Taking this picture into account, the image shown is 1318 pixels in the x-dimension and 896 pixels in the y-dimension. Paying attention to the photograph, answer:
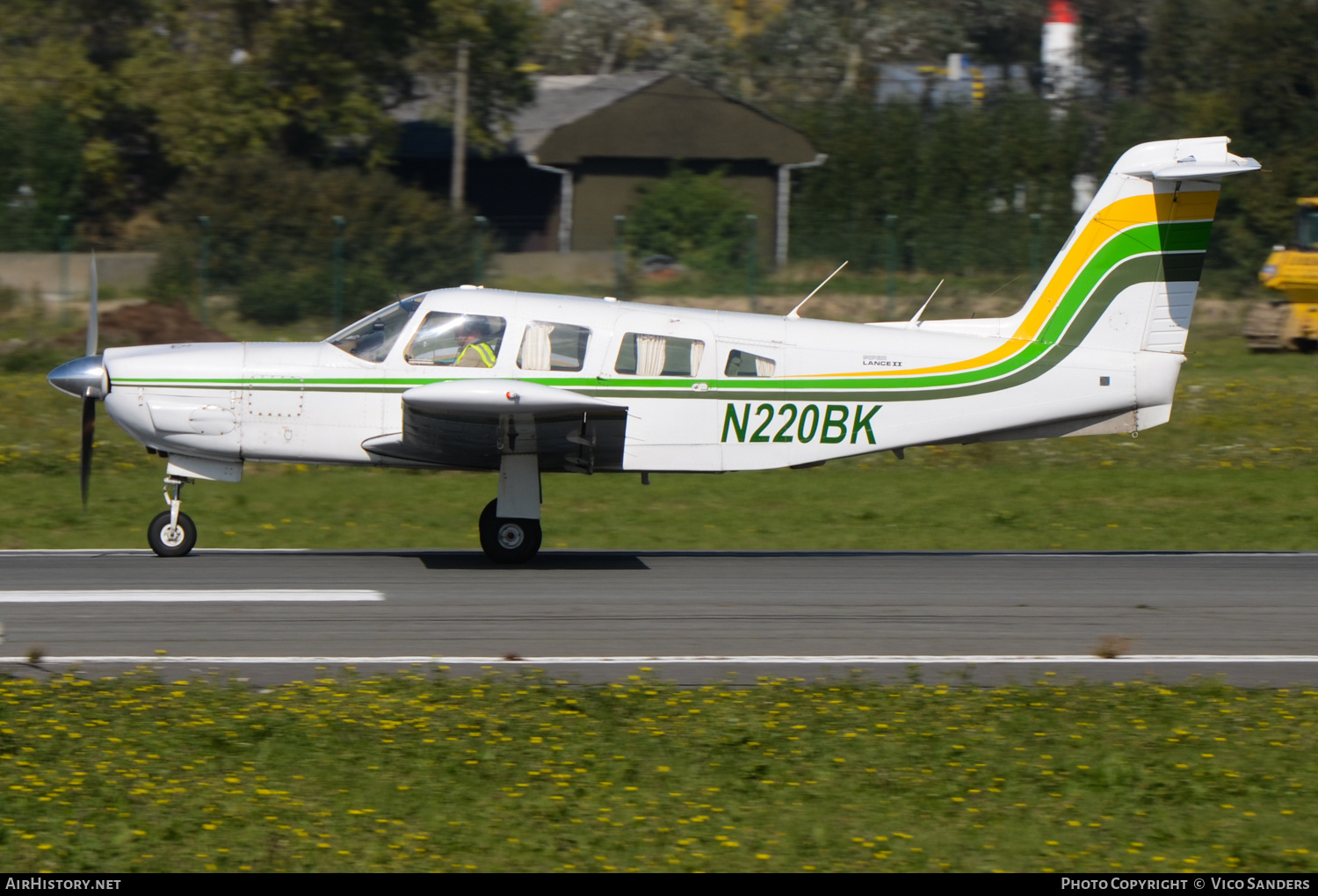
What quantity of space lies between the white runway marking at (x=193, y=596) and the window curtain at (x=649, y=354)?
3089 mm

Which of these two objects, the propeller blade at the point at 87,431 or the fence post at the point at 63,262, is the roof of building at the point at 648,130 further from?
the propeller blade at the point at 87,431

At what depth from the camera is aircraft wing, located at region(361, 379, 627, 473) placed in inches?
479

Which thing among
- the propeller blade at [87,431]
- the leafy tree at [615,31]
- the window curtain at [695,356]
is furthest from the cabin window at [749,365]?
the leafy tree at [615,31]

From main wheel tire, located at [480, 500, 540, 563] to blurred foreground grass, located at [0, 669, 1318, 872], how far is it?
451 cm

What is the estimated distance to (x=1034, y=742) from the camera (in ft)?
25.0

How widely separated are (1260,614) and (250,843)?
8.35m

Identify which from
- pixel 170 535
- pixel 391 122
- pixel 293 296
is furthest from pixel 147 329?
pixel 391 122

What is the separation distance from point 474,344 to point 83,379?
11.2 ft

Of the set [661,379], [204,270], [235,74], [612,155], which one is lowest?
[661,379]

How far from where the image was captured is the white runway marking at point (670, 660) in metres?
9.30

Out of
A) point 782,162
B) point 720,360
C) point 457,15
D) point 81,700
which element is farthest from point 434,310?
point 782,162

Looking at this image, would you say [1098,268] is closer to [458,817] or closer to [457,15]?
[458,817]

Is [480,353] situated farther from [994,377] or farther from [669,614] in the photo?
[994,377]

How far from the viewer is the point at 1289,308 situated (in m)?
30.0
